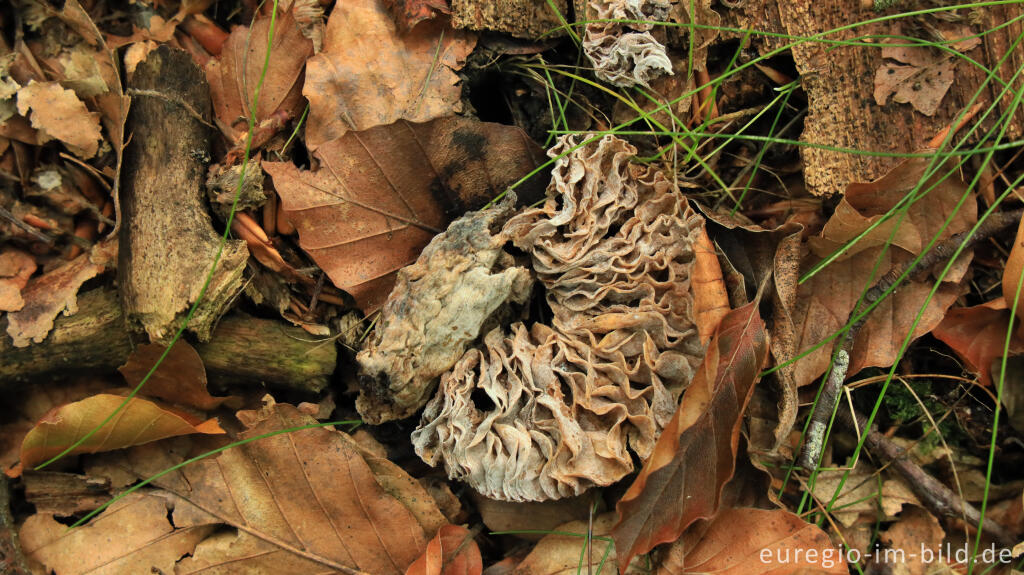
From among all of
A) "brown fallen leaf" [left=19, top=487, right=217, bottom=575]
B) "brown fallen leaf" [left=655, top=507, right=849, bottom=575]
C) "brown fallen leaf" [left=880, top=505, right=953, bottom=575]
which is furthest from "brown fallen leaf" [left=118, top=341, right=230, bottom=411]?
"brown fallen leaf" [left=880, top=505, right=953, bottom=575]

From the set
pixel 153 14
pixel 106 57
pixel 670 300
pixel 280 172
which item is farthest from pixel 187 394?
pixel 670 300

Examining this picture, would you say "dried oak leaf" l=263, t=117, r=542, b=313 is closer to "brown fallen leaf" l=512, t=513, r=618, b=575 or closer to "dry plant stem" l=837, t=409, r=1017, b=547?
"brown fallen leaf" l=512, t=513, r=618, b=575

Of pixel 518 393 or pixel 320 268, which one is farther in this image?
pixel 320 268

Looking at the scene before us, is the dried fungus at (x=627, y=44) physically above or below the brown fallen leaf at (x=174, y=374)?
above

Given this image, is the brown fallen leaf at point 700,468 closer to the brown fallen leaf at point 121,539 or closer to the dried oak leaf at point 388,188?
the dried oak leaf at point 388,188

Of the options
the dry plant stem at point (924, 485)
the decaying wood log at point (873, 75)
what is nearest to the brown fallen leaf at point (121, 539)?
the dry plant stem at point (924, 485)

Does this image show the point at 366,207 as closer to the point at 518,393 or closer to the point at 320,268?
the point at 320,268
